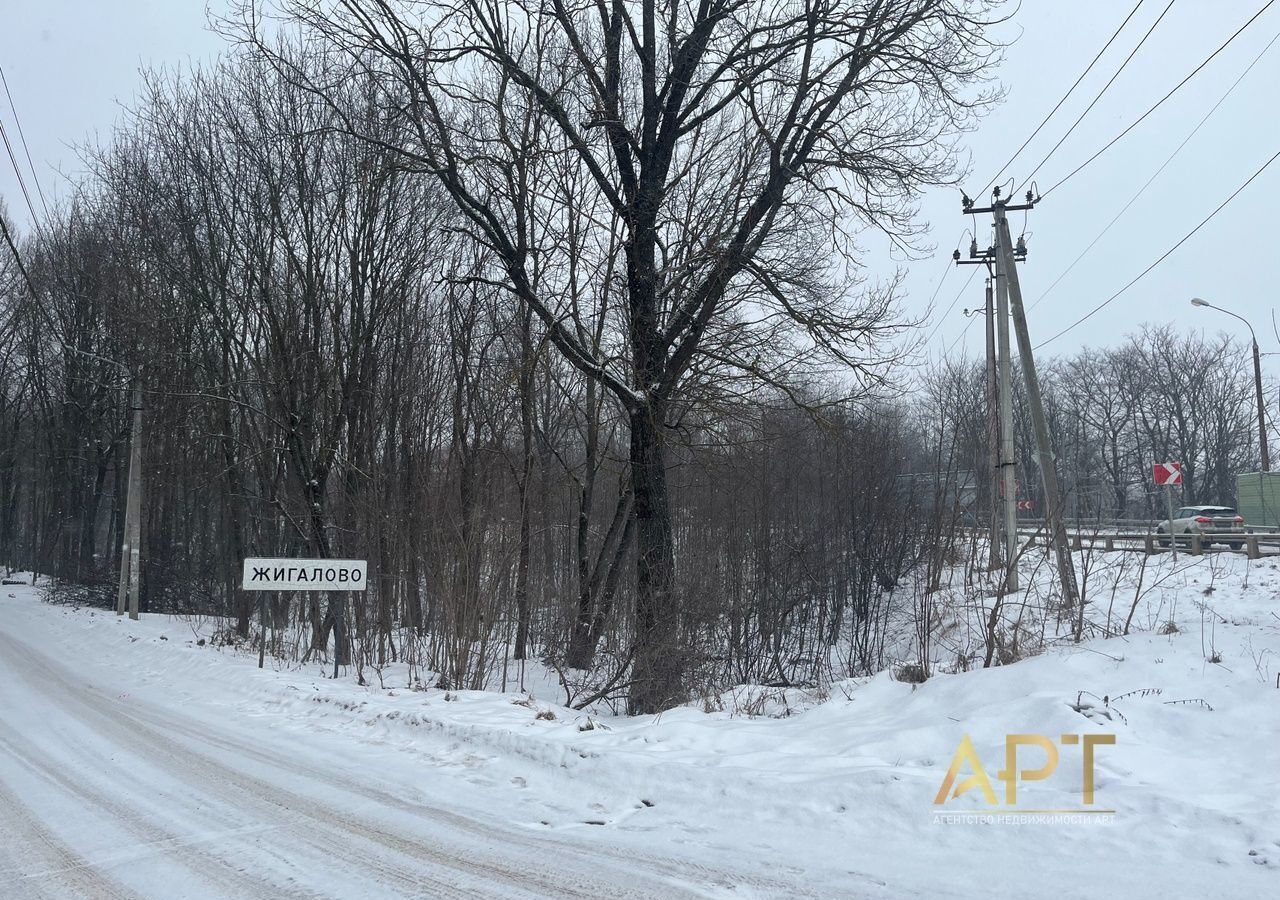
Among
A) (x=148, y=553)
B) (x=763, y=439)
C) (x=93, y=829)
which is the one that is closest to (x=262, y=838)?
(x=93, y=829)

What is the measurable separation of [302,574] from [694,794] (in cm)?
763

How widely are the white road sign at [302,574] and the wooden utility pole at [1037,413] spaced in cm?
902

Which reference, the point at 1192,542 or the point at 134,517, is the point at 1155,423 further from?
the point at 134,517

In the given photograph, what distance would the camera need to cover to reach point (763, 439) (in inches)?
524

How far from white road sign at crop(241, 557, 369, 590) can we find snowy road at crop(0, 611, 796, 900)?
115 inches

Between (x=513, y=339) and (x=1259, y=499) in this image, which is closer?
(x=513, y=339)

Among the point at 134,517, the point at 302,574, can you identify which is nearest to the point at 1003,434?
the point at 302,574

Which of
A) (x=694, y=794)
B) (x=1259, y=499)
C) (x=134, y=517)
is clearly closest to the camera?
(x=694, y=794)

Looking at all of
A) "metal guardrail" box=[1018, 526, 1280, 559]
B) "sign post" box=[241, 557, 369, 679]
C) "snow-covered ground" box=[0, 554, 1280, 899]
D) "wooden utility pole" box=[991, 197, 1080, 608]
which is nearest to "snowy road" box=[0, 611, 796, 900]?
"snow-covered ground" box=[0, 554, 1280, 899]

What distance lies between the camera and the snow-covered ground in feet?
16.7

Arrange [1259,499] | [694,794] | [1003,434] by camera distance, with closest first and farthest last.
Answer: [694,794] → [1003,434] → [1259,499]

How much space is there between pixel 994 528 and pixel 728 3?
11423 millimetres

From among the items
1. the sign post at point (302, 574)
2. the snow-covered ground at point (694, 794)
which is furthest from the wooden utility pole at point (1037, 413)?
the sign post at point (302, 574)

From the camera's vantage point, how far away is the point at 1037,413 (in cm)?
1642
